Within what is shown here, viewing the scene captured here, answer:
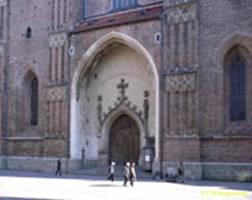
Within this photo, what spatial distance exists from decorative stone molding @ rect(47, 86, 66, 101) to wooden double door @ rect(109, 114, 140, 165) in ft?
12.4

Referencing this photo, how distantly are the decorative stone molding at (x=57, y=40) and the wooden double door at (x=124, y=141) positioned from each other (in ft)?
20.2

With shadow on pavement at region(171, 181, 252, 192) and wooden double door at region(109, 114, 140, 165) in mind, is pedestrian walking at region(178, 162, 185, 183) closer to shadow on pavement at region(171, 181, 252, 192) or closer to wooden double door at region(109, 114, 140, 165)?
shadow on pavement at region(171, 181, 252, 192)

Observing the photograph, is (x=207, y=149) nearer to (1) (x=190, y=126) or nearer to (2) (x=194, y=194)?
(1) (x=190, y=126)

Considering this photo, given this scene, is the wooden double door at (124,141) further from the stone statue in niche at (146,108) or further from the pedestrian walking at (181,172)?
the pedestrian walking at (181,172)

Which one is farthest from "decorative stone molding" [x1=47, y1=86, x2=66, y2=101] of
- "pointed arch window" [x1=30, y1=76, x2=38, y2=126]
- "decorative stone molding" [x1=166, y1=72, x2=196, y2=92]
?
"decorative stone molding" [x1=166, y1=72, x2=196, y2=92]

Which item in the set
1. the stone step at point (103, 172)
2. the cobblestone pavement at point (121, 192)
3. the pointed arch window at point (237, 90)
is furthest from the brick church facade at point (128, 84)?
the cobblestone pavement at point (121, 192)

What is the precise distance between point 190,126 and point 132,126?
19.7ft

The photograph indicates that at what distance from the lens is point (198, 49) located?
26.5 m

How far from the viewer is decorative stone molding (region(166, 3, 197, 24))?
2702cm

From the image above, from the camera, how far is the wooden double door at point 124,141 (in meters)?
31.1

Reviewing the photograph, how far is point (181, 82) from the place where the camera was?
2689cm

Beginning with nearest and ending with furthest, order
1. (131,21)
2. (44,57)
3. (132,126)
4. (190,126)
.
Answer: (190,126) < (131,21) < (132,126) < (44,57)

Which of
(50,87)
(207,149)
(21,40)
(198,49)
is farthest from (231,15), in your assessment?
(21,40)

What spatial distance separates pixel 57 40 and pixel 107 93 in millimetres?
4878
